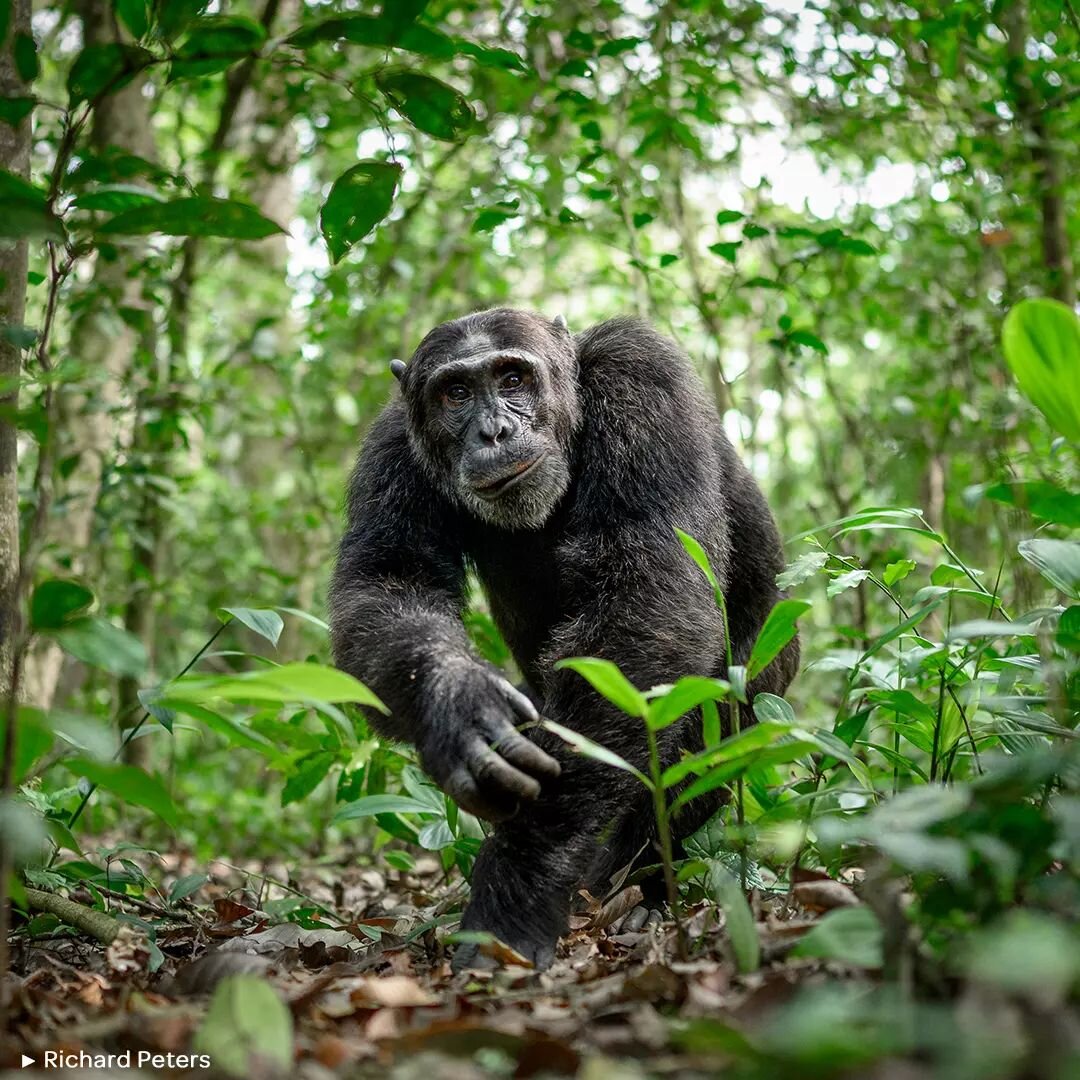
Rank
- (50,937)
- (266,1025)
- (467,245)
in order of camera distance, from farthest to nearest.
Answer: (467,245)
(50,937)
(266,1025)

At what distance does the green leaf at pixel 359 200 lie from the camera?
392cm

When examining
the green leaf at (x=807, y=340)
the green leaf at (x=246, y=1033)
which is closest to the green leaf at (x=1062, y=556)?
the green leaf at (x=246, y=1033)

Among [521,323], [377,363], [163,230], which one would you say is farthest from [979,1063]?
[377,363]

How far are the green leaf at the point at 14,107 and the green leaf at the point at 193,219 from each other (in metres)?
0.46

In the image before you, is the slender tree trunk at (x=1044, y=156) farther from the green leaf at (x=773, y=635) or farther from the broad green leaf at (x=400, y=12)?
the broad green leaf at (x=400, y=12)

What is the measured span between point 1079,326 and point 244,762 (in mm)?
10960

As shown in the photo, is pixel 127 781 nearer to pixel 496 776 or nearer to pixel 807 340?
pixel 496 776

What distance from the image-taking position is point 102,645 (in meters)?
2.67

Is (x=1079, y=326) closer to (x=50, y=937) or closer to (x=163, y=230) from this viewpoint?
(x=163, y=230)

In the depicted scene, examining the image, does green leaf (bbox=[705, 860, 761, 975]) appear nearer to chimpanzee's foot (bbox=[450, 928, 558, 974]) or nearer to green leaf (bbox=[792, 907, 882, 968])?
green leaf (bbox=[792, 907, 882, 968])

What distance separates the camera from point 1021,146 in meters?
7.75

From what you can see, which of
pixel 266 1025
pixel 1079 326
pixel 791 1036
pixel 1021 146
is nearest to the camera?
pixel 791 1036

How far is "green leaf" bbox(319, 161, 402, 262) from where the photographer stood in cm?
392

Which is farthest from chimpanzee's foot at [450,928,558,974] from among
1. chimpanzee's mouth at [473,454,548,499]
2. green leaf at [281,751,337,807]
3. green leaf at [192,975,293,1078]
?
chimpanzee's mouth at [473,454,548,499]
